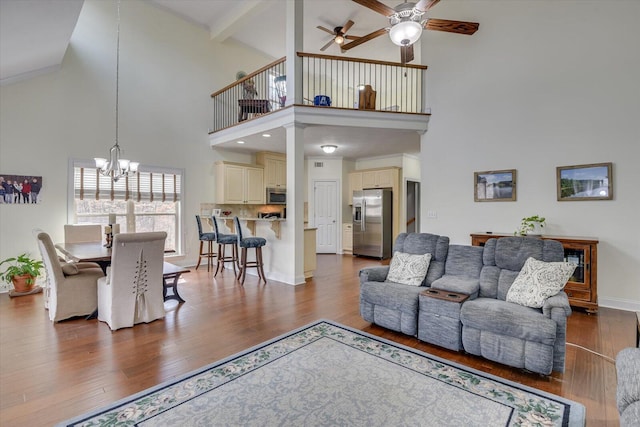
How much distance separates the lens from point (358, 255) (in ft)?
26.5

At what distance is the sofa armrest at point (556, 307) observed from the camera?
2219 millimetres

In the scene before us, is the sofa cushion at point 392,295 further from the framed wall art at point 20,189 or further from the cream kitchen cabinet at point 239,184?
the framed wall art at point 20,189

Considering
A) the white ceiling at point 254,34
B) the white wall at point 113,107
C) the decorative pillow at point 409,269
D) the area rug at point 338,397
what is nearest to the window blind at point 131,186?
the white wall at point 113,107

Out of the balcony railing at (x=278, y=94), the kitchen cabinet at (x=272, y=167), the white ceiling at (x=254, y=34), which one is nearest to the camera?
the white ceiling at (x=254, y=34)

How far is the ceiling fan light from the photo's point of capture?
10.8 feet

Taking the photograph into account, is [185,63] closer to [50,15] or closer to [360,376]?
[50,15]

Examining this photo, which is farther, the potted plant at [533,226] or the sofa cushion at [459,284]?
the potted plant at [533,226]

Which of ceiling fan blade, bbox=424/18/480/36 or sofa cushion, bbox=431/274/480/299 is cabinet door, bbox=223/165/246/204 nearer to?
ceiling fan blade, bbox=424/18/480/36

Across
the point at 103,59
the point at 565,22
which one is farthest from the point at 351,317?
the point at 103,59

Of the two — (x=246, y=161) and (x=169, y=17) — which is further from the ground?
(x=169, y=17)

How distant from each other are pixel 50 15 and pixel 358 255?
6.98m

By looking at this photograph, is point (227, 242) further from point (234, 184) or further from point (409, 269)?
point (409, 269)

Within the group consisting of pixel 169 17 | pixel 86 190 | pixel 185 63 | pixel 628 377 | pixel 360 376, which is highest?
pixel 169 17

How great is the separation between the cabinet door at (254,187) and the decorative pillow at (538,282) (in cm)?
574
